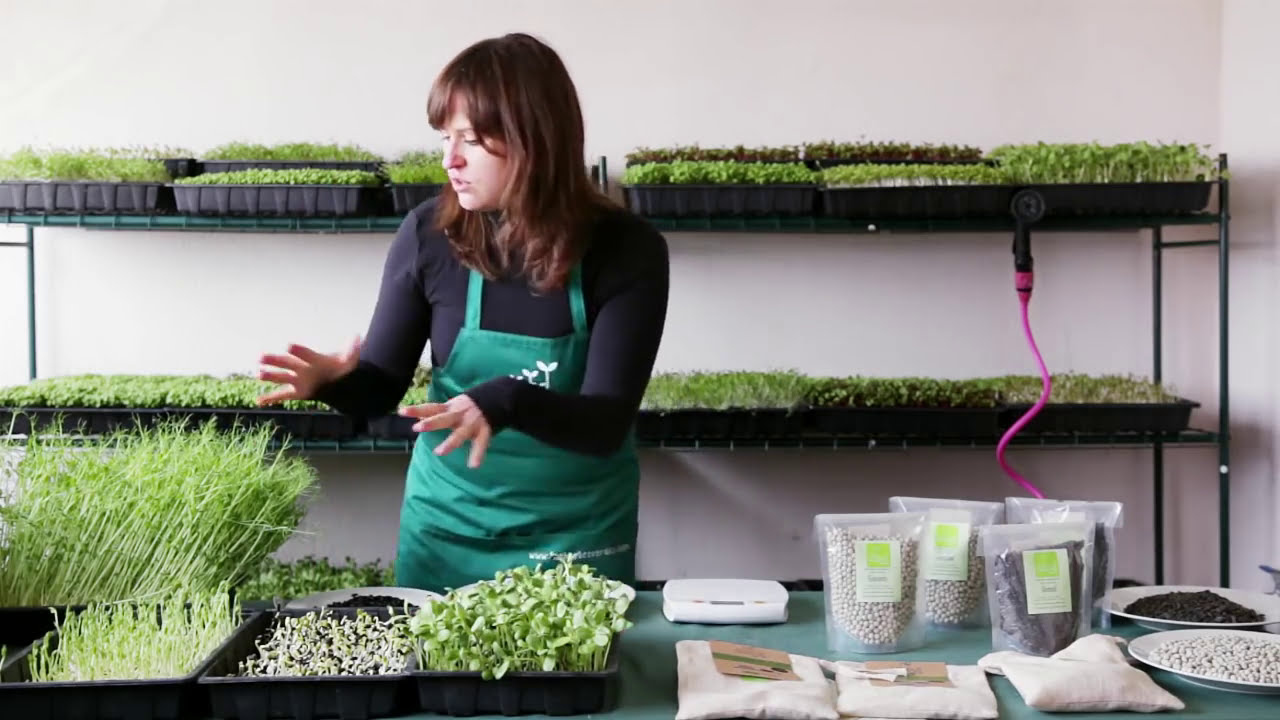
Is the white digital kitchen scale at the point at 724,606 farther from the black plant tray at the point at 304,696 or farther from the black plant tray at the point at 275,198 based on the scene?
the black plant tray at the point at 275,198

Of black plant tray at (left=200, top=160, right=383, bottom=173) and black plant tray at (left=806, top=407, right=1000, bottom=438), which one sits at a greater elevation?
black plant tray at (left=200, top=160, right=383, bottom=173)

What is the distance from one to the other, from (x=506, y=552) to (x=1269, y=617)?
130cm

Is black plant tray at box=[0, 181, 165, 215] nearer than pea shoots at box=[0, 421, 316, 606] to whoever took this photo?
No

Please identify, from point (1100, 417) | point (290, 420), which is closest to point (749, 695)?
point (290, 420)

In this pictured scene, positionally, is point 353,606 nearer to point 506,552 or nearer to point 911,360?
point 506,552

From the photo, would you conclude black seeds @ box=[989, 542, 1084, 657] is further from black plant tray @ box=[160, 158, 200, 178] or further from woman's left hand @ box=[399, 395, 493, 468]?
black plant tray @ box=[160, 158, 200, 178]

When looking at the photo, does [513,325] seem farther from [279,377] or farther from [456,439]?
[456,439]

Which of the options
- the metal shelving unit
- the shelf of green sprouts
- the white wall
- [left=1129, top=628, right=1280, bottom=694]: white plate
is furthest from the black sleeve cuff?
the white wall

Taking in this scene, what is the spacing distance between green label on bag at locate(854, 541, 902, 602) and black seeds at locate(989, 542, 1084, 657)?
0.15 metres

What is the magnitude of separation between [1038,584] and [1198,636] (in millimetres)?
244

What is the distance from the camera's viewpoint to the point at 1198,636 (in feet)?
5.79

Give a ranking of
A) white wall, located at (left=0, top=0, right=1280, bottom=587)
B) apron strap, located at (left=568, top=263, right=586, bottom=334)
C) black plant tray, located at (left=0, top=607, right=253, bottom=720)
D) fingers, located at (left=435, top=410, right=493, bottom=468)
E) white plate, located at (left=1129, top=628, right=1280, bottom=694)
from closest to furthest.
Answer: black plant tray, located at (left=0, top=607, right=253, bottom=720), white plate, located at (left=1129, top=628, right=1280, bottom=694), fingers, located at (left=435, top=410, right=493, bottom=468), apron strap, located at (left=568, top=263, right=586, bottom=334), white wall, located at (left=0, top=0, right=1280, bottom=587)

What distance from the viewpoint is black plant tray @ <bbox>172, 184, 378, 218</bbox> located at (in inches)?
140

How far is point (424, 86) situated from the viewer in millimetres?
4105
